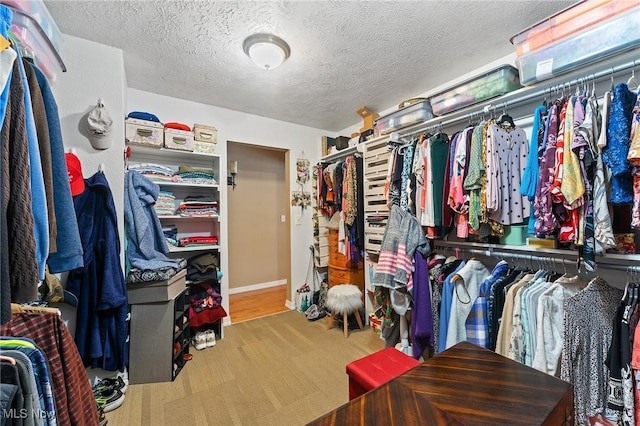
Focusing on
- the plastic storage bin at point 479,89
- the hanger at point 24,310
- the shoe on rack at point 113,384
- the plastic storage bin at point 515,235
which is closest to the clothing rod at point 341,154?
the plastic storage bin at point 479,89

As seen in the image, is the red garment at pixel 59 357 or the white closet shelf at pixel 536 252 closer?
the red garment at pixel 59 357

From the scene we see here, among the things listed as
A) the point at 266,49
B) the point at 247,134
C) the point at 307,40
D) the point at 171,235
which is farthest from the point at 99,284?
the point at 307,40

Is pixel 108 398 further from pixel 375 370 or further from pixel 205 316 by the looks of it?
pixel 375 370

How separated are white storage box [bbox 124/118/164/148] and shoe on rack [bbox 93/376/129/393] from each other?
184 centimetres

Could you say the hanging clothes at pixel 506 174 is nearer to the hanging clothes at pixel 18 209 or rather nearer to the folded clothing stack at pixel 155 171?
the hanging clothes at pixel 18 209

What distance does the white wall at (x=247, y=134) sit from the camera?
2.62 m

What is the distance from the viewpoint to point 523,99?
1659 millimetres

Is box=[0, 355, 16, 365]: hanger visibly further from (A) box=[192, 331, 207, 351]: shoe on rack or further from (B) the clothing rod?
(B) the clothing rod

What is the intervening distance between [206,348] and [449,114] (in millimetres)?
2918

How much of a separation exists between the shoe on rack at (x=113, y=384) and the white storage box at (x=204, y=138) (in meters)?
1.97

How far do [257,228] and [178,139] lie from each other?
6.75 ft

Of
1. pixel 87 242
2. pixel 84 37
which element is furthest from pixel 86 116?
Answer: pixel 87 242

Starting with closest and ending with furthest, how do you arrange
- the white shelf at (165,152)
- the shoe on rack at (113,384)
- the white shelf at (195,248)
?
the shoe on rack at (113,384) < the white shelf at (165,152) < the white shelf at (195,248)
